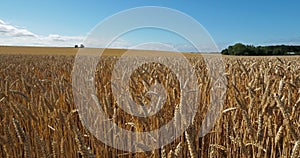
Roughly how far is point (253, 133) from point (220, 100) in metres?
0.80

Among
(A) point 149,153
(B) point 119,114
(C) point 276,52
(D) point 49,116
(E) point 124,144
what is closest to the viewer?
(A) point 149,153

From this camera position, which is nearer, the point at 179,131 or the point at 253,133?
the point at 253,133

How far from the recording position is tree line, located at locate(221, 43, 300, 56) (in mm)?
44875

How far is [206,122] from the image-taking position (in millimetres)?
1591

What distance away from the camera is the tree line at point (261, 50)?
44875mm

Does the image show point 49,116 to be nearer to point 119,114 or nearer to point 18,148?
point 18,148

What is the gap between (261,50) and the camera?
148ft

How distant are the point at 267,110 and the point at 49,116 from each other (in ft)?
3.70

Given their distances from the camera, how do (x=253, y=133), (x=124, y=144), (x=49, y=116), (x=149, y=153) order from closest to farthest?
1. (x=253, y=133)
2. (x=149, y=153)
3. (x=124, y=144)
4. (x=49, y=116)

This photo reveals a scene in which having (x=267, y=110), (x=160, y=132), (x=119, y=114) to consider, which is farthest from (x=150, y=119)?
(x=267, y=110)

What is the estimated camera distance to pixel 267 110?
126 cm

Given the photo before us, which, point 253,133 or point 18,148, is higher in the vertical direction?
point 253,133

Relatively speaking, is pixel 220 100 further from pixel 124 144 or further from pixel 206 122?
pixel 124 144

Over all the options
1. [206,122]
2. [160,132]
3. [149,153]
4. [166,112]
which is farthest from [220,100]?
[149,153]
